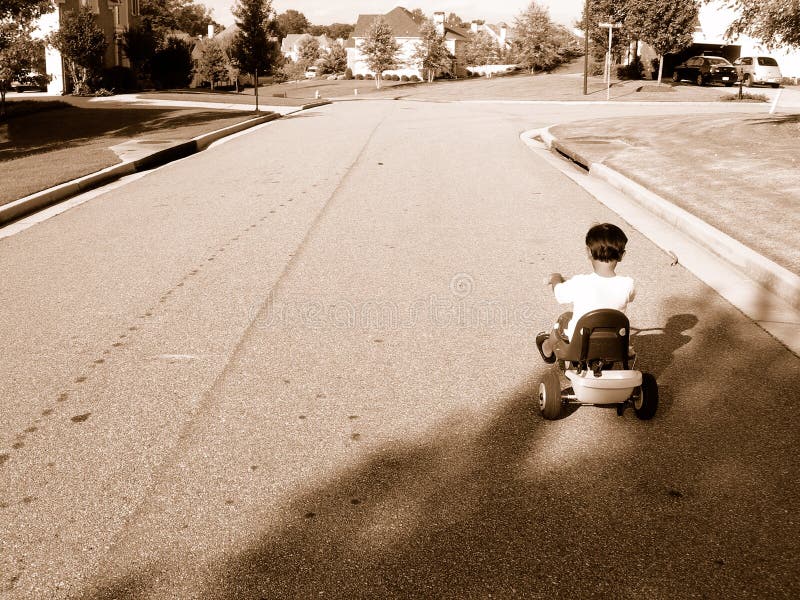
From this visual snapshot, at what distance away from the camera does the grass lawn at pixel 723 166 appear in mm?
8641

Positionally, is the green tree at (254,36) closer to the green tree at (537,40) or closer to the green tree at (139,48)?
the green tree at (139,48)

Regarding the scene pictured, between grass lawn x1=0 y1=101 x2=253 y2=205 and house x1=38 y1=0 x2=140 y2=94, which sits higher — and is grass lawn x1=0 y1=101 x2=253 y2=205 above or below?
below

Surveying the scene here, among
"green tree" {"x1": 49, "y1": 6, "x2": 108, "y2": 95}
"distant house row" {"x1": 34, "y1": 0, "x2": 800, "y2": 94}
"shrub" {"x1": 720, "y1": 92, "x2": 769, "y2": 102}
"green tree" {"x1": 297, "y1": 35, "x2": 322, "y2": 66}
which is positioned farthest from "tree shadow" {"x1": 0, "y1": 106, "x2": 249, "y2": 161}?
"green tree" {"x1": 297, "y1": 35, "x2": 322, "y2": 66}

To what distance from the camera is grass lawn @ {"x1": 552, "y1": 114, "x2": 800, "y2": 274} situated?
8641 mm

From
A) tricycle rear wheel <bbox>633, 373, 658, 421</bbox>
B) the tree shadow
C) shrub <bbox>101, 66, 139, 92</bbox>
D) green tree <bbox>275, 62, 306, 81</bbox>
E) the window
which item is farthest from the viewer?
green tree <bbox>275, 62, 306, 81</bbox>

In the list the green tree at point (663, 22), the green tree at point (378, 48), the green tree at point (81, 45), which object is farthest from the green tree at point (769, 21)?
the green tree at point (378, 48)

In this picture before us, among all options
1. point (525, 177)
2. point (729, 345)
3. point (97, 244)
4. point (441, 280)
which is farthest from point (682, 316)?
point (525, 177)

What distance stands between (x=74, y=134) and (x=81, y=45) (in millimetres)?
25531

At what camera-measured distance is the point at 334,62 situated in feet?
339

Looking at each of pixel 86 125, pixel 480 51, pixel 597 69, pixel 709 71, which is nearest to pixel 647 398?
pixel 86 125

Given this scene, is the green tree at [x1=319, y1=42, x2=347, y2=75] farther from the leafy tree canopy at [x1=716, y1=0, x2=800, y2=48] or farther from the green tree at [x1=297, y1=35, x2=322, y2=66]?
the leafy tree canopy at [x1=716, y1=0, x2=800, y2=48]

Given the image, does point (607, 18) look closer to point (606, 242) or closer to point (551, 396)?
point (606, 242)

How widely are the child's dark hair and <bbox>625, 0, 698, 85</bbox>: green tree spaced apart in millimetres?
45293

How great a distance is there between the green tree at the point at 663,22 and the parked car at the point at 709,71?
158 inches
